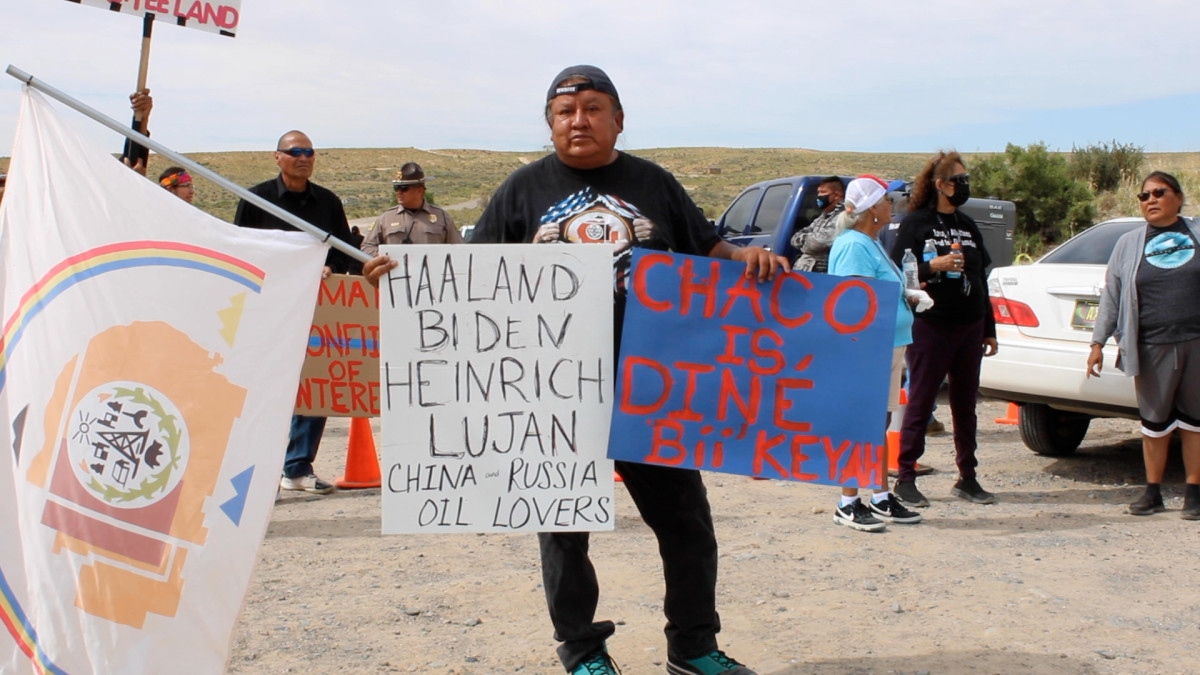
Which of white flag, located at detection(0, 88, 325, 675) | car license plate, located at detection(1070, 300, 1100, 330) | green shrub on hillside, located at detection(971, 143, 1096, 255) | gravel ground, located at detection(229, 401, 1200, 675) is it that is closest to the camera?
white flag, located at detection(0, 88, 325, 675)

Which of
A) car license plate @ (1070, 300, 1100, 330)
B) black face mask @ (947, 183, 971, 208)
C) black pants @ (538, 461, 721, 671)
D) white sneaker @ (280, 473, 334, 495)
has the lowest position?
white sneaker @ (280, 473, 334, 495)

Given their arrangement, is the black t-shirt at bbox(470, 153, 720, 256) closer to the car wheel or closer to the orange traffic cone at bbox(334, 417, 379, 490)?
the orange traffic cone at bbox(334, 417, 379, 490)

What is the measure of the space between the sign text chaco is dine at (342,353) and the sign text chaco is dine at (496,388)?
10.1 ft

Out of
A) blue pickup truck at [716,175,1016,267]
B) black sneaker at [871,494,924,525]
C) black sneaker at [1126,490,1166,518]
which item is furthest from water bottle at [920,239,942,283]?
blue pickup truck at [716,175,1016,267]

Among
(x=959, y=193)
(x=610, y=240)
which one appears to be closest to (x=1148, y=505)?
(x=959, y=193)

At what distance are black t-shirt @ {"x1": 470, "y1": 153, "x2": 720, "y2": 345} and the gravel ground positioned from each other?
4.66 ft

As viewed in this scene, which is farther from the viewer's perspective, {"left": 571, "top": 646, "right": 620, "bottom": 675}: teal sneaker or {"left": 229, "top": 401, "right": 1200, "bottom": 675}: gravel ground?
{"left": 229, "top": 401, "right": 1200, "bottom": 675}: gravel ground

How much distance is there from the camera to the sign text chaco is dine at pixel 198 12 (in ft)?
17.4

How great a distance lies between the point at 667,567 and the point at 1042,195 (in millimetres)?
23441

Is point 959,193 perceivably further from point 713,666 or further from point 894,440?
point 713,666

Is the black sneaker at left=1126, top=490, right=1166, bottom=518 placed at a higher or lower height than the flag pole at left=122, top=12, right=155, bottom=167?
lower

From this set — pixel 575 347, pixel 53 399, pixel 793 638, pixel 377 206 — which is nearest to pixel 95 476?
pixel 53 399

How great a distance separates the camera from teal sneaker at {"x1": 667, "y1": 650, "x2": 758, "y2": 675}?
3.62m

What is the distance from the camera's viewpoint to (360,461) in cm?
718
